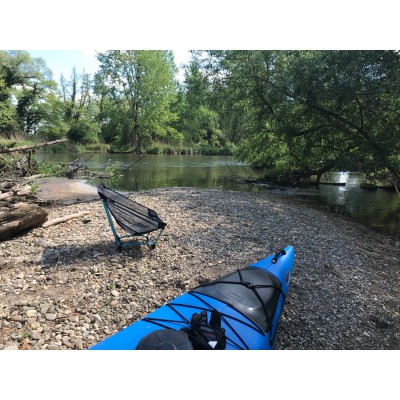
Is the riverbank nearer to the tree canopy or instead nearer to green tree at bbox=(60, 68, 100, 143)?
the tree canopy

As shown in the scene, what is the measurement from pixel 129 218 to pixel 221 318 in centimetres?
291

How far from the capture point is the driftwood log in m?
5.31

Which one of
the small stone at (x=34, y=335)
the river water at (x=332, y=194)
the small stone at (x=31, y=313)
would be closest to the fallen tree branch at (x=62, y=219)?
the small stone at (x=31, y=313)

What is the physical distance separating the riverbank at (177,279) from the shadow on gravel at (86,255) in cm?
2

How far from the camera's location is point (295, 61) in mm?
9641

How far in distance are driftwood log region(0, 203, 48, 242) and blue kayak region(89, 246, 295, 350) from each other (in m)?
4.05

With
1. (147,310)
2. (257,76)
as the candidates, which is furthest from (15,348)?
(257,76)

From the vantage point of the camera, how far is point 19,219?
18.2 ft

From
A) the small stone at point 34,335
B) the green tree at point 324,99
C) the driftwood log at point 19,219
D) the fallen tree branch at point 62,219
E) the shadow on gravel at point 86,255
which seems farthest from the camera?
the green tree at point 324,99

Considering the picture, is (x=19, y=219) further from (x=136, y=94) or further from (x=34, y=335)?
(x=136, y=94)

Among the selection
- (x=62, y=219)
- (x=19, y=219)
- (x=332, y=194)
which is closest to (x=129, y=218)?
(x=19, y=219)

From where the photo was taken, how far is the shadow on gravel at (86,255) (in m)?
4.50

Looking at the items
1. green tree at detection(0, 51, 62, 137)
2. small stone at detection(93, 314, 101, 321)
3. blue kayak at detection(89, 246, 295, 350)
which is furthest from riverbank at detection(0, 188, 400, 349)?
green tree at detection(0, 51, 62, 137)

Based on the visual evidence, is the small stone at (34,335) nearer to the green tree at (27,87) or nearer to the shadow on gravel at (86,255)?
the shadow on gravel at (86,255)
